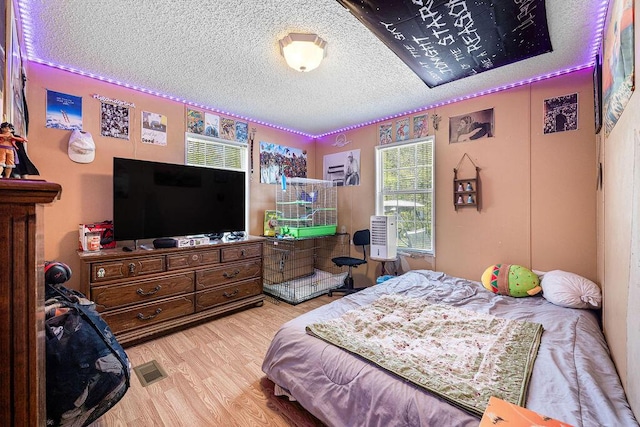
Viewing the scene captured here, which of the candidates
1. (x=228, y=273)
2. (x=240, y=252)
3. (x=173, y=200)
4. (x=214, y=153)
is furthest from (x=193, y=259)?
(x=214, y=153)

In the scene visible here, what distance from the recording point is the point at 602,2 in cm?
162

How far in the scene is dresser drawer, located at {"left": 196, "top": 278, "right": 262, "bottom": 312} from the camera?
2.84m

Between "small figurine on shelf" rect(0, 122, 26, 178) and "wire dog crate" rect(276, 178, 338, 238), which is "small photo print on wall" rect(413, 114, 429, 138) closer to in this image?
"wire dog crate" rect(276, 178, 338, 238)

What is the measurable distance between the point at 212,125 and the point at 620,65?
3.56 metres

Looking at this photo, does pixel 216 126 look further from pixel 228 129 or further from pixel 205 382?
pixel 205 382

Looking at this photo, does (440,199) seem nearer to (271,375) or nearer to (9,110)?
(271,375)

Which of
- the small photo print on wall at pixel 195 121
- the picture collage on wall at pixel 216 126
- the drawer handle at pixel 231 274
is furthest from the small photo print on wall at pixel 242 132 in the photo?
the drawer handle at pixel 231 274

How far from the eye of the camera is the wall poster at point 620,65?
109cm

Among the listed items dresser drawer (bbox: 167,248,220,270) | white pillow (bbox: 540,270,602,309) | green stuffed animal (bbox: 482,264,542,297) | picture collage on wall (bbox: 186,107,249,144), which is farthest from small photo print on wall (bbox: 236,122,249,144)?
white pillow (bbox: 540,270,602,309)

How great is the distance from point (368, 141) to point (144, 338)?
3.61 metres

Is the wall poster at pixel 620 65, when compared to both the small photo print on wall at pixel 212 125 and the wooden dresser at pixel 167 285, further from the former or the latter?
the small photo print on wall at pixel 212 125

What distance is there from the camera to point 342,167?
4.36 metres

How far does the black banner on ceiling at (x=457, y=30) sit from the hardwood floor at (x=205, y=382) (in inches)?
101

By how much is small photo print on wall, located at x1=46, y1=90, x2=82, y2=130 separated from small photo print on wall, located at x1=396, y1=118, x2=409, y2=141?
353 centimetres
